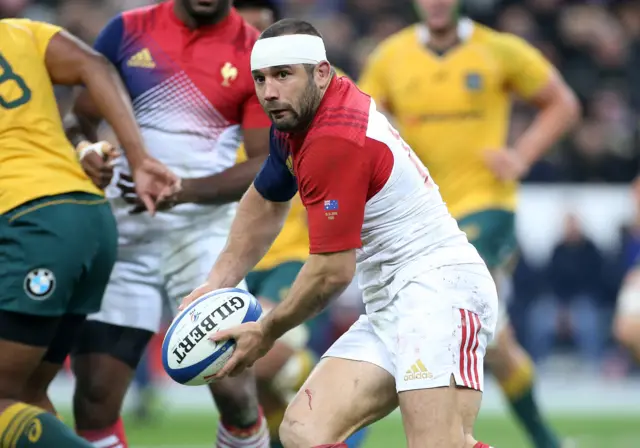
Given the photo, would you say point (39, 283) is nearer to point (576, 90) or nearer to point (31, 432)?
point (31, 432)

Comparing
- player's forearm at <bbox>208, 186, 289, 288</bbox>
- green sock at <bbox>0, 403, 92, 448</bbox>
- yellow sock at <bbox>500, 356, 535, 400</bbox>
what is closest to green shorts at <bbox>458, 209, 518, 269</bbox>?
yellow sock at <bbox>500, 356, 535, 400</bbox>

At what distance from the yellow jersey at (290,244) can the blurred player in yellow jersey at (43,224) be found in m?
2.06

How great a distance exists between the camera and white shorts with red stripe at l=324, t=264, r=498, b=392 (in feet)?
16.6

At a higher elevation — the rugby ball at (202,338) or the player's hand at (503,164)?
the rugby ball at (202,338)

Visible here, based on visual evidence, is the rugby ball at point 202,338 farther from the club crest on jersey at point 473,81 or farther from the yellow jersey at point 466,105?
the club crest on jersey at point 473,81

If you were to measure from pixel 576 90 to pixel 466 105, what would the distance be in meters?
9.48

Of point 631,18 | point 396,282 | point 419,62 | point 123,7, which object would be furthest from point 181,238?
point 631,18

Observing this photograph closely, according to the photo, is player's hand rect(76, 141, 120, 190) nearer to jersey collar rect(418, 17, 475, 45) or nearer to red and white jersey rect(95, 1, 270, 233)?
red and white jersey rect(95, 1, 270, 233)

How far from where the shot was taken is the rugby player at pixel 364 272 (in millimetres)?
4887

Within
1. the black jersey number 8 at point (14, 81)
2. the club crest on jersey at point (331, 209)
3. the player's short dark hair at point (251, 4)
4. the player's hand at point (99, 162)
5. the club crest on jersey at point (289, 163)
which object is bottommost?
the player's short dark hair at point (251, 4)

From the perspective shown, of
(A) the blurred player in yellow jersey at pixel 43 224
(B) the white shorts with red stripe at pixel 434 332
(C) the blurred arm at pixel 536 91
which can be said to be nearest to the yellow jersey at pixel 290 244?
(C) the blurred arm at pixel 536 91

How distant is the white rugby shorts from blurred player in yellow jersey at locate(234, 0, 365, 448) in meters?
0.86

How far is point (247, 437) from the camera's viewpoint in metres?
6.42

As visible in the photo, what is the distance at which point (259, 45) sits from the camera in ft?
16.3
